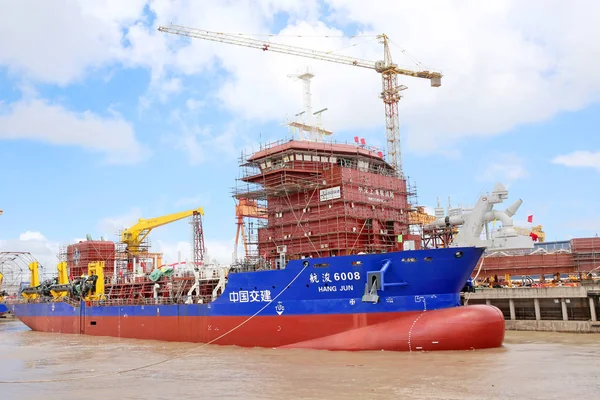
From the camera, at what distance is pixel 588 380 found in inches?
575

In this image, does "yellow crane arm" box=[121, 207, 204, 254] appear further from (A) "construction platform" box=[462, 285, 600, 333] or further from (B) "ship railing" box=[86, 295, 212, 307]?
(A) "construction platform" box=[462, 285, 600, 333]

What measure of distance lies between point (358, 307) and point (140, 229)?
2480 centimetres

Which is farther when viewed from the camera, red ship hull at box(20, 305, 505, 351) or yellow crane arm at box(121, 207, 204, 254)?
yellow crane arm at box(121, 207, 204, 254)

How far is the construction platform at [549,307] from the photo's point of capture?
88.7 ft

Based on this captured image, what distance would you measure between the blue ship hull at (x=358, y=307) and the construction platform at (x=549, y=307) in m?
6.73

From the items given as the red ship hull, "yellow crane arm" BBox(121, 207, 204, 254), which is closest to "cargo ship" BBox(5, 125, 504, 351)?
the red ship hull

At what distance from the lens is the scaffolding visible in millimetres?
25330

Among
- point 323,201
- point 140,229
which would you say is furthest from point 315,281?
point 140,229

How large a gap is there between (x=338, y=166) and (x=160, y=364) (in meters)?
11.8

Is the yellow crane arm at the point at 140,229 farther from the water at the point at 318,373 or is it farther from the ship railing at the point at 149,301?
the water at the point at 318,373

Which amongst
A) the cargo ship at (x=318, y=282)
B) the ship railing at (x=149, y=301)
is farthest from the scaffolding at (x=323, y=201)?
the ship railing at (x=149, y=301)

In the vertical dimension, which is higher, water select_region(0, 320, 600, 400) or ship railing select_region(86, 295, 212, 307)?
ship railing select_region(86, 295, 212, 307)

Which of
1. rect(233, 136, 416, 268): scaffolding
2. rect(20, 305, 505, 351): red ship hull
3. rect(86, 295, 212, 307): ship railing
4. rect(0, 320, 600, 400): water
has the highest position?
rect(233, 136, 416, 268): scaffolding

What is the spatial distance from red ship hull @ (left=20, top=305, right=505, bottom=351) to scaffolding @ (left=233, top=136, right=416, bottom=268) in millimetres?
3032
